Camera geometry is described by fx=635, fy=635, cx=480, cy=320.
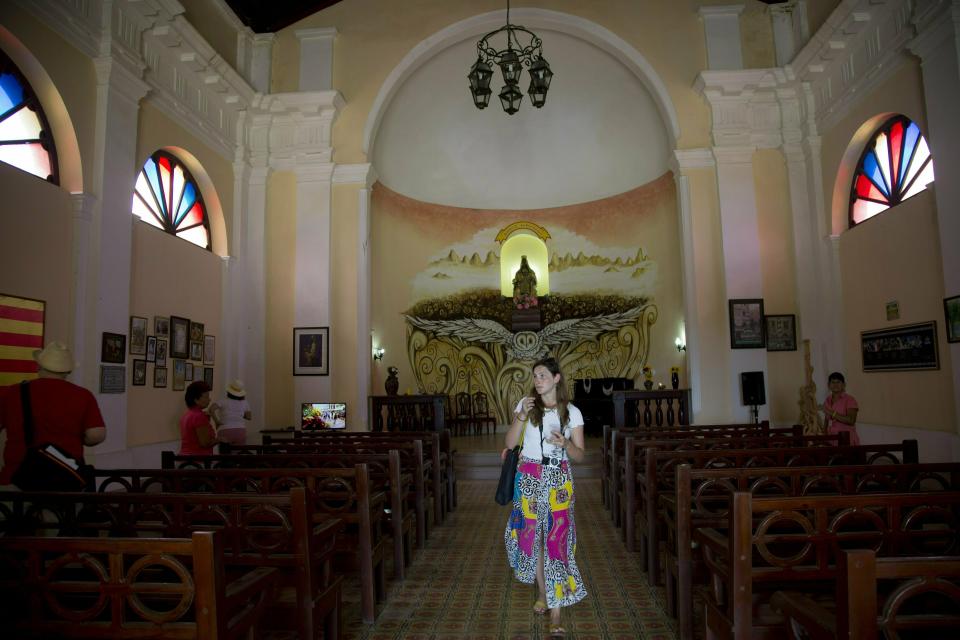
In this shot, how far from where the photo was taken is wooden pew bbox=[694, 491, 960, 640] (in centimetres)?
273

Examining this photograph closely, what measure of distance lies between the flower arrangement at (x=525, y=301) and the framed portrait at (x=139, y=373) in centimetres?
814

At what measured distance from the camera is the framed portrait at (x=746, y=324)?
10.4 m

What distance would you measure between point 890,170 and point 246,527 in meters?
9.20

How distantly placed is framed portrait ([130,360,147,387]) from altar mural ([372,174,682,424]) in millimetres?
6721

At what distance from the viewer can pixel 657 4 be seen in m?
11.5

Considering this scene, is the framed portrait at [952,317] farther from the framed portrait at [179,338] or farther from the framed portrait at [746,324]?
the framed portrait at [179,338]

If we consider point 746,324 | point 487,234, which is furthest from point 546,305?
point 746,324

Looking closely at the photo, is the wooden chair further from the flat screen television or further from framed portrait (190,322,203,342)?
framed portrait (190,322,203,342)

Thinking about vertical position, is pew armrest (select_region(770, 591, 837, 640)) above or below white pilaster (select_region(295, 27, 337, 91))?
below

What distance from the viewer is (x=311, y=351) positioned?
11.0 m

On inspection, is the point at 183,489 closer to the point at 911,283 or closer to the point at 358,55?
the point at 911,283

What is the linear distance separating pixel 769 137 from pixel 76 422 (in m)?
10.7

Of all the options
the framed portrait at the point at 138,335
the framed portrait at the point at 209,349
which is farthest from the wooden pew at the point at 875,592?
the framed portrait at the point at 209,349

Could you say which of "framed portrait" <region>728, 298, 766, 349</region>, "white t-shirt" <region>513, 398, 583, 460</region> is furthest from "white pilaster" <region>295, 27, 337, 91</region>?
"white t-shirt" <region>513, 398, 583, 460</region>
